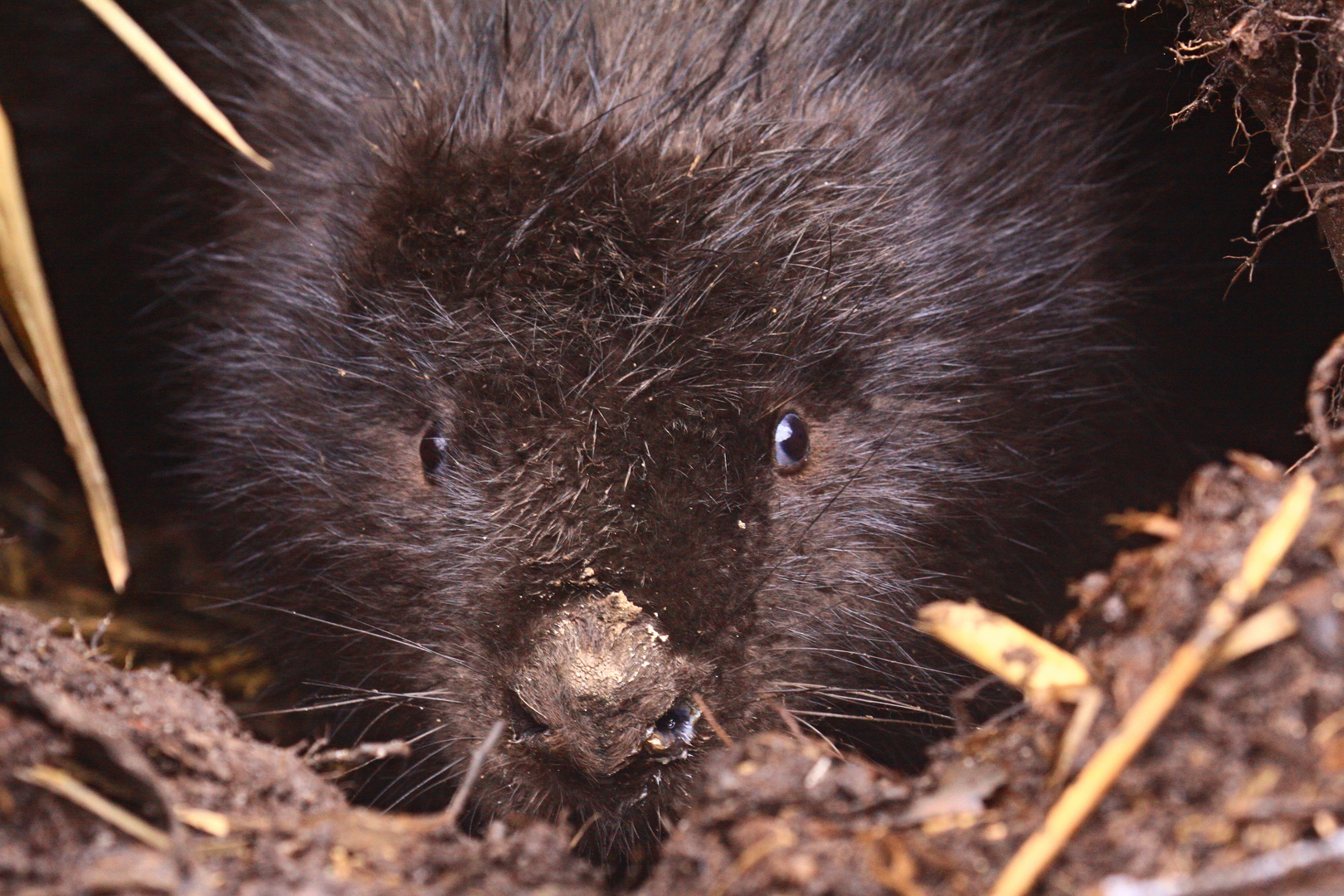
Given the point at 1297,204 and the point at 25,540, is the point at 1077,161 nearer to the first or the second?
the point at 1297,204

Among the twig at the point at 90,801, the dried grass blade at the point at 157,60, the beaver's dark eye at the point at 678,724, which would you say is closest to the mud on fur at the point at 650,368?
the beaver's dark eye at the point at 678,724

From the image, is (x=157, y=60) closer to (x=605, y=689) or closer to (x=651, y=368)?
(x=651, y=368)

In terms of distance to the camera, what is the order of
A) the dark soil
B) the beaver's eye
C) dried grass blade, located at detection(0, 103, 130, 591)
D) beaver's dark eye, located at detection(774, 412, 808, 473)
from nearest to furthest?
the dark soil
dried grass blade, located at detection(0, 103, 130, 591)
the beaver's eye
beaver's dark eye, located at detection(774, 412, 808, 473)

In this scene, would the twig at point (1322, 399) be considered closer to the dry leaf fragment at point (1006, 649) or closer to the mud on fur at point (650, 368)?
the dry leaf fragment at point (1006, 649)

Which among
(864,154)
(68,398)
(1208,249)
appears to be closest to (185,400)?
(68,398)

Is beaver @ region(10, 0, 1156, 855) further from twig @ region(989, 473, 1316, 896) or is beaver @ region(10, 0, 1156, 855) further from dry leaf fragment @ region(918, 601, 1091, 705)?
twig @ region(989, 473, 1316, 896)

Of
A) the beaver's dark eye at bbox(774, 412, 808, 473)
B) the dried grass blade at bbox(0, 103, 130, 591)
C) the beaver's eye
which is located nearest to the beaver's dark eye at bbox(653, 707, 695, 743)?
the beaver's eye
